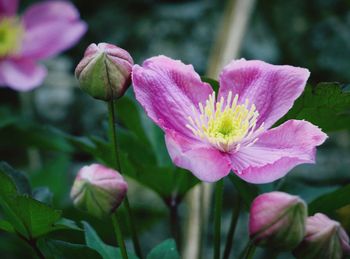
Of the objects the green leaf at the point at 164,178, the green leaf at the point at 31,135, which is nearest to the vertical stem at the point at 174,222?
the green leaf at the point at 164,178

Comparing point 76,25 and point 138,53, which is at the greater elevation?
point 76,25

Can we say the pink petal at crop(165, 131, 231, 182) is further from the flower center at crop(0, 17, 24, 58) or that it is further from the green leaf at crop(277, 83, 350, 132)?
the flower center at crop(0, 17, 24, 58)

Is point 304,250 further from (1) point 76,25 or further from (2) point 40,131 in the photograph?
(1) point 76,25

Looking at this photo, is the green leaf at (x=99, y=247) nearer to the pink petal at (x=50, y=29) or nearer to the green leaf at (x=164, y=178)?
the green leaf at (x=164, y=178)

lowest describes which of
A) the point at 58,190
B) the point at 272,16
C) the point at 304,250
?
the point at 58,190

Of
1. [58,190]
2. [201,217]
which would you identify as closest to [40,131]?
[58,190]

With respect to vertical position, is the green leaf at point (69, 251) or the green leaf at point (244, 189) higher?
the green leaf at point (244, 189)
